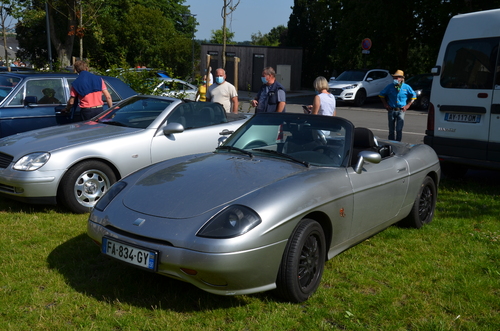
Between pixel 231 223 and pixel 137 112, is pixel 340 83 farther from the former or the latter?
pixel 231 223

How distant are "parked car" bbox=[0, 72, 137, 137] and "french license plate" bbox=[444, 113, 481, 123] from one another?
537 cm

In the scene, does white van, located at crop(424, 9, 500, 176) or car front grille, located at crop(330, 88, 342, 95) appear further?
car front grille, located at crop(330, 88, 342, 95)

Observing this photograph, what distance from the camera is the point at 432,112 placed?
819 centimetres

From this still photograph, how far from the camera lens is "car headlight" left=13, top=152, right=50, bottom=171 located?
5.97 metres

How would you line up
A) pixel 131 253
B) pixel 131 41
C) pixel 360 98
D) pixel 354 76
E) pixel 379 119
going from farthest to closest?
pixel 131 41 < pixel 354 76 < pixel 360 98 < pixel 379 119 < pixel 131 253

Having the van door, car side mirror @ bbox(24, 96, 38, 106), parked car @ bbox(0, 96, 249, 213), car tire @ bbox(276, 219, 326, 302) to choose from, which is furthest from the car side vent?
the van door

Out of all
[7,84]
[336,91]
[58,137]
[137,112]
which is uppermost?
[7,84]

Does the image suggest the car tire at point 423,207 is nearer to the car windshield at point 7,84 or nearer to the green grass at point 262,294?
the green grass at point 262,294

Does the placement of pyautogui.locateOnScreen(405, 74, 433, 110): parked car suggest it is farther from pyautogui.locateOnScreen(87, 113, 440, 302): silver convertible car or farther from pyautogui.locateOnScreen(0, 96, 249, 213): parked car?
pyautogui.locateOnScreen(87, 113, 440, 302): silver convertible car

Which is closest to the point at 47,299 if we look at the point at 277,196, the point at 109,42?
the point at 277,196

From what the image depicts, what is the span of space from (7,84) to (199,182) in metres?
6.33

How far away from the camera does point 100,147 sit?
637 centimetres

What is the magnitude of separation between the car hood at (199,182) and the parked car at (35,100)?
179 inches

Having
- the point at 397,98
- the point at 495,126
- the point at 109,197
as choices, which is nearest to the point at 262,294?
the point at 109,197
